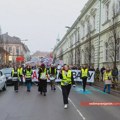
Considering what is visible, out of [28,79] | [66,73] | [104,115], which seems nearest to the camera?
[104,115]

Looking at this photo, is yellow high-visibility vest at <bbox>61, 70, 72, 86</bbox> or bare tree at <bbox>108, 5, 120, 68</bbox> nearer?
yellow high-visibility vest at <bbox>61, 70, 72, 86</bbox>

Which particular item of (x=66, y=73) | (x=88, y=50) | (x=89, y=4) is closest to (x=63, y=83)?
(x=66, y=73)

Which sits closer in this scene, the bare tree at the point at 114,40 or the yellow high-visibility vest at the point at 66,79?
the yellow high-visibility vest at the point at 66,79

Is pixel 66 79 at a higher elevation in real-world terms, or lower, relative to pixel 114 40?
lower

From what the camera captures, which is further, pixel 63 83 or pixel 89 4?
pixel 89 4

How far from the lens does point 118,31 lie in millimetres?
32281

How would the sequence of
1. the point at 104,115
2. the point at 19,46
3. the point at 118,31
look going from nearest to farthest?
the point at 104,115
the point at 118,31
the point at 19,46

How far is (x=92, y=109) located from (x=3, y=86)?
10.4 meters

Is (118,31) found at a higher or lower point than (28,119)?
higher

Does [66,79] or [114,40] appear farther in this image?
[114,40]

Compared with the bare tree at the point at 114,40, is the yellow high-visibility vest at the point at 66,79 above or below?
below

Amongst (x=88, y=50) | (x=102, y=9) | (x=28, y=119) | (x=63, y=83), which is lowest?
(x=28, y=119)

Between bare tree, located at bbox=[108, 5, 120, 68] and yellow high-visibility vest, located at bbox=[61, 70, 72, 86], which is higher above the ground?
bare tree, located at bbox=[108, 5, 120, 68]

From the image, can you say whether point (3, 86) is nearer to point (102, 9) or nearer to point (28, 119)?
point (28, 119)
